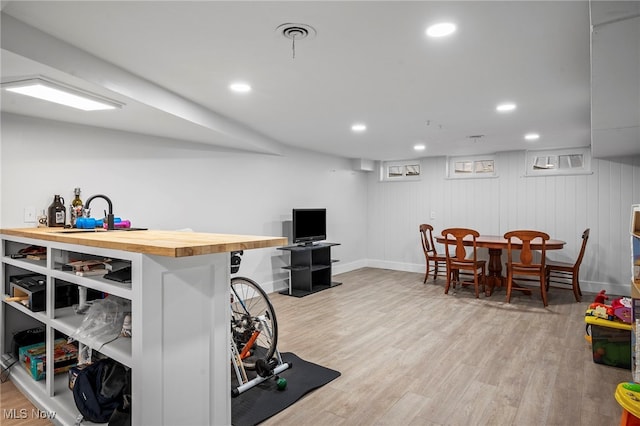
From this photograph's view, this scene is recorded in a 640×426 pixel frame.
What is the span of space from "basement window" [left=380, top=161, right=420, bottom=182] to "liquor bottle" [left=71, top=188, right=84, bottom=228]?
18.7 feet

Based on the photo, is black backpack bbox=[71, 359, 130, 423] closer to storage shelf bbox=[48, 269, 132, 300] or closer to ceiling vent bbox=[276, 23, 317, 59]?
storage shelf bbox=[48, 269, 132, 300]

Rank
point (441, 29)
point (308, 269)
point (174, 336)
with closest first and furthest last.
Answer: point (174, 336) < point (441, 29) < point (308, 269)

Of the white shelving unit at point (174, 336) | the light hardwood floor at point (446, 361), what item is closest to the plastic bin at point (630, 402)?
the light hardwood floor at point (446, 361)

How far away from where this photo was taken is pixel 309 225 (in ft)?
19.4

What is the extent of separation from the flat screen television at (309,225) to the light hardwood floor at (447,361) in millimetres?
992

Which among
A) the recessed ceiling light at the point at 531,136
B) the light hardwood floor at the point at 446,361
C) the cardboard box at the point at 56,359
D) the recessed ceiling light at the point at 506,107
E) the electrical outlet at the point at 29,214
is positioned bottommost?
the light hardwood floor at the point at 446,361

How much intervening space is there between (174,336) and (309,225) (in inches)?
171

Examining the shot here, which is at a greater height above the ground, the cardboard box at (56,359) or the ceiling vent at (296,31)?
the ceiling vent at (296,31)

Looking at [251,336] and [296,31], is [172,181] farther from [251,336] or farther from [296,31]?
[296,31]

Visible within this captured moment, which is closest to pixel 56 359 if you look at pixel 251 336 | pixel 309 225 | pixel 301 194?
pixel 251 336

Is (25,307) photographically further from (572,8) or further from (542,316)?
(542,316)

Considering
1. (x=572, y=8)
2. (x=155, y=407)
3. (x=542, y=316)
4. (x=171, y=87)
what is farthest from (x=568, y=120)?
(x=155, y=407)

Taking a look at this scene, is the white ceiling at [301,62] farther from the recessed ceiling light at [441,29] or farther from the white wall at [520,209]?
the white wall at [520,209]

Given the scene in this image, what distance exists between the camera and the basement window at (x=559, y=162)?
18.8 feet
